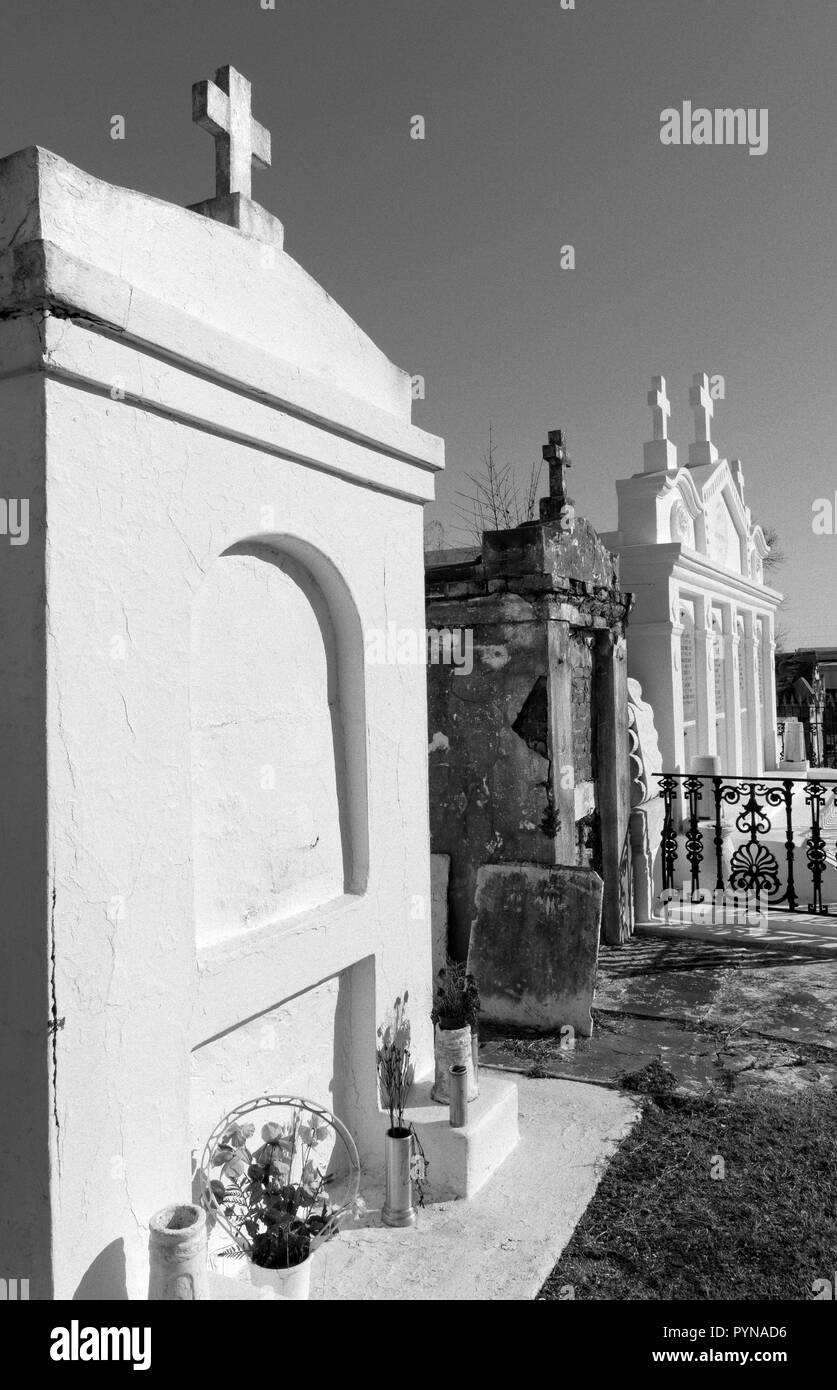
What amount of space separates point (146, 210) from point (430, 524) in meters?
13.1

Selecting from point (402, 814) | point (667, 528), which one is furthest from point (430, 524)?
point (402, 814)

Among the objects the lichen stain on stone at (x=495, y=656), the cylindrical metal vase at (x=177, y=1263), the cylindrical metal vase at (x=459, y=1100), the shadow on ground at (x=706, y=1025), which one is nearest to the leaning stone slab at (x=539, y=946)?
the shadow on ground at (x=706, y=1025)

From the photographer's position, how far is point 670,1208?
11.0ft

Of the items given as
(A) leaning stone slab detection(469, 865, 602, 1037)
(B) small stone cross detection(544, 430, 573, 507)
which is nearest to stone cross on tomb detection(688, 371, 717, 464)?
(B) small stone cross detection(544, 430, 573, 507)

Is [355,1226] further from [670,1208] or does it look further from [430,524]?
[430,524]

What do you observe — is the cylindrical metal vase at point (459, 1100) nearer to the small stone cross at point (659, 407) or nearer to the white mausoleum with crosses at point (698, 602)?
the white mausoleum with crosses at point (698, 602)

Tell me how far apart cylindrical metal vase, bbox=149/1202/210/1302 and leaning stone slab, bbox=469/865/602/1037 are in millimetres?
3273

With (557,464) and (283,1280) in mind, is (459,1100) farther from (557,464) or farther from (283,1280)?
(557,464)

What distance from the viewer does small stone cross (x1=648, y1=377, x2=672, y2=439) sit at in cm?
1150

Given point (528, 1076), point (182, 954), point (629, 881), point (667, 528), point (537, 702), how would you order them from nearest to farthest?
point (182, 954), point (528, 1076), point (537, 702), point (629, 881), point (667, 528)

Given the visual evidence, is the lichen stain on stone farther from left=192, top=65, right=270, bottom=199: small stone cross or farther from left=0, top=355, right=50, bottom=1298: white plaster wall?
left=0, top=355, right=50, bottom=1298: white plaster wall

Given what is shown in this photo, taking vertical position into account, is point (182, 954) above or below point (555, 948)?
above

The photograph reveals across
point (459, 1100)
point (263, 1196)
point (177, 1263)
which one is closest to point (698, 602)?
point (459, 1100)

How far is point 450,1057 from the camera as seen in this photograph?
11.6 ft
